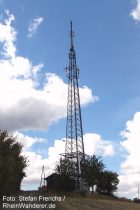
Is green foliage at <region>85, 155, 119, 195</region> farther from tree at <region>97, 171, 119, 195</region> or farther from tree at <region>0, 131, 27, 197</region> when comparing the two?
tree at <region>0, 131, 27, 197</region>

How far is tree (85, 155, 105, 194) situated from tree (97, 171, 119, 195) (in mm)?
1395

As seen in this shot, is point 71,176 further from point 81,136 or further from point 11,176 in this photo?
point 11,176

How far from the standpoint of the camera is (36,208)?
125 feet

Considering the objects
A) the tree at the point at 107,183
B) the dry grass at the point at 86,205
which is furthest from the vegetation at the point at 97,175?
the dry grass at the point at 86,205

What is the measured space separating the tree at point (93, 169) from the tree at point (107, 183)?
1.40m

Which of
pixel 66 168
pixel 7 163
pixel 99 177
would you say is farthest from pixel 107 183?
pixel 7 163

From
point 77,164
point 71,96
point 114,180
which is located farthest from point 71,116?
point 114,180

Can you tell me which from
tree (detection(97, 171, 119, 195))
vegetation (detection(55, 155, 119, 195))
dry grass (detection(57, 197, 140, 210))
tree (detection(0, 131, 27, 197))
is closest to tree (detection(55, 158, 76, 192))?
vegetation (detection(55, 155, 119, 195))

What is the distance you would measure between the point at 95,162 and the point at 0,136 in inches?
1821

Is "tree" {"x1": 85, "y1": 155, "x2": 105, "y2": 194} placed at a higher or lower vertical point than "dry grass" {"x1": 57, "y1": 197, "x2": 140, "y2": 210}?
higher

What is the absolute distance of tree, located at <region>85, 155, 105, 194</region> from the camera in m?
85.8

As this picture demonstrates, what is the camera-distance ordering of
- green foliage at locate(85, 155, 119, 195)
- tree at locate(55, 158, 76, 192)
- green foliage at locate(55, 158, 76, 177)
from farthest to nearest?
1. green foliage at locate(85, 155, 119, 195)
2. green foliage at locate(55, 158, 76, 177)
3. tree at locate(55, 158, 76, 192)

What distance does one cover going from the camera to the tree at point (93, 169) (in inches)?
3378

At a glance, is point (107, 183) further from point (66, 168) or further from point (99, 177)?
point (66, 168)
